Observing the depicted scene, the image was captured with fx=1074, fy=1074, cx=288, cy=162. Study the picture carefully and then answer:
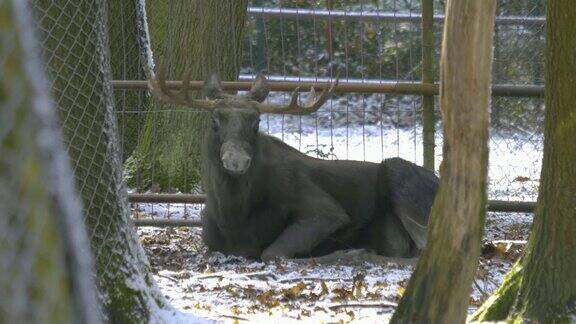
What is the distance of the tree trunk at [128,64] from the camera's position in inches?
441

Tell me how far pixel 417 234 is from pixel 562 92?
4.58 metres

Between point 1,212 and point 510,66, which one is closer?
point 1,212

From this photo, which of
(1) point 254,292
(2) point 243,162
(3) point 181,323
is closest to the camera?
(3) point 181,323

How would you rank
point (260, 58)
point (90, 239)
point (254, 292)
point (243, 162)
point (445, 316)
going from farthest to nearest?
point (260, 58), point (243, 162), point (254, 292), point (90, 239), point (445, 316)

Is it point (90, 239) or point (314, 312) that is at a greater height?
point (90, 239)

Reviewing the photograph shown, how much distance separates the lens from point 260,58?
16469mm

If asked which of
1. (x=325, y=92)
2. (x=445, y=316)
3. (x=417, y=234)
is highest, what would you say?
(x=325, y=92)

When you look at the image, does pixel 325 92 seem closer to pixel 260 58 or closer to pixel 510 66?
pixel 510 66

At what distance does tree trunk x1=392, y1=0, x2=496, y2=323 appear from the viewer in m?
4.53

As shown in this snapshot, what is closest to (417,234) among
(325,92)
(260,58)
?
(325,92)

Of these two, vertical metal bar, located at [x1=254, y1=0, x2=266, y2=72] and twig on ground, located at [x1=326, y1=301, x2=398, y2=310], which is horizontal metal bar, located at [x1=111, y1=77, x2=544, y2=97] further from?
vertical metal bar, located at [x1=254, y1=0, x2=266, y2=72]

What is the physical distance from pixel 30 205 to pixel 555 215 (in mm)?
4059

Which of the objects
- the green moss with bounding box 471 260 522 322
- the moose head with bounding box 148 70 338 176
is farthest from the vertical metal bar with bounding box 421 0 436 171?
the green moss with bounding box 471 260 522 322

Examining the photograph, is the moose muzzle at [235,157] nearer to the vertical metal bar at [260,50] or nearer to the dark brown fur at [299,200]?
the dark brown fur at [299,200]
